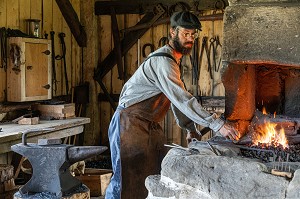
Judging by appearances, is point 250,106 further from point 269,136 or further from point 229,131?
point 229,131

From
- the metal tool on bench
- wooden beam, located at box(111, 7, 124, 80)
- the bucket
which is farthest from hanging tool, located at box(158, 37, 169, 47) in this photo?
the metal tool on bench

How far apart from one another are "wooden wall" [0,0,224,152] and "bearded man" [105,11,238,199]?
9.57 feet

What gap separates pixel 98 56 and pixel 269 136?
442 cm

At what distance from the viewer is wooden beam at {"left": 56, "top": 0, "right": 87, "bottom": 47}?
7.19 metres

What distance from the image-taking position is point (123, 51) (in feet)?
25.2

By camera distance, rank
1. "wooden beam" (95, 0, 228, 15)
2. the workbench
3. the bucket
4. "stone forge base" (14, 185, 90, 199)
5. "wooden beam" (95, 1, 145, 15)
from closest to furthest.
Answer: "stone forge base" (14, 185, 90, 199) < the workbench < the bucket < "wooden beam" (95, 0, 228, 15) < "wooden beam" (95, 1, 145, 15)

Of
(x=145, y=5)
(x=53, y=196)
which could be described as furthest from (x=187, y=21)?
(x=145, y=5)

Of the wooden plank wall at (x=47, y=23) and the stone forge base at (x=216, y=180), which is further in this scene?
the wooden plank wall at (x=47, y=23)

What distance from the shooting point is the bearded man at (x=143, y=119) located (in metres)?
4.08

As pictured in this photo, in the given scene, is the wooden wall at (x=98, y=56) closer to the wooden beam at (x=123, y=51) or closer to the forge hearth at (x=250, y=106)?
the wooden beam at (x=123, y=51)

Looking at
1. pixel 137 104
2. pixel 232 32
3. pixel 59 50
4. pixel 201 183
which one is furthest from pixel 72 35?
pixel 201 183

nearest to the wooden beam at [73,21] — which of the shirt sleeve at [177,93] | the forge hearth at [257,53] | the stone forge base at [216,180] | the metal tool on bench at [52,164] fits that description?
the shirt sleeve at [177,93]

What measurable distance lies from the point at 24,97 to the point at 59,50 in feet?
4.55

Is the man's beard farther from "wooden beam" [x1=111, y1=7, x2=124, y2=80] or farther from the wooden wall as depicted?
"wooden beam" [x1=111, y1=7, x2=124, y2=80]
